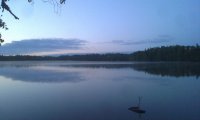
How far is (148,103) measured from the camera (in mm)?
17781

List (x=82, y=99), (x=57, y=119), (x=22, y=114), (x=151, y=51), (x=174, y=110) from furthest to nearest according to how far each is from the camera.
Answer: (x=151, y=51) < (x=82, y=99) < (x=174, y=110) < (x=22, y=114) < (x=57, y=119)

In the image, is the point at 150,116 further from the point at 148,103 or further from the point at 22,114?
the point at 22,114

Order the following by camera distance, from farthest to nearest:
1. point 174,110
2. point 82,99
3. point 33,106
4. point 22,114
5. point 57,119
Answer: point 82,99 → point 33,106 → point 174,110 → point 22,114 → point 57,119

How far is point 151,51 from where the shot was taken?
12294 cm

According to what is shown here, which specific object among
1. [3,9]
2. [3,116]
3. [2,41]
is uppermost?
[3,9]

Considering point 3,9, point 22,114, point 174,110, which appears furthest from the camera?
point 174,110

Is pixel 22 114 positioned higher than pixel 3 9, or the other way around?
pixel 3 9

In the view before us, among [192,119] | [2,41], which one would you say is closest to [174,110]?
[192,119]

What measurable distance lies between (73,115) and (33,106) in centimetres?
354

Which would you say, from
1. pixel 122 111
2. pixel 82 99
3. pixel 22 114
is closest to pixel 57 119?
pixel 22 114

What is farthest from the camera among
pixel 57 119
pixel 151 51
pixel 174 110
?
pixel 151 51

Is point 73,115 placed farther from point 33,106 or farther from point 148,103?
point 148,103

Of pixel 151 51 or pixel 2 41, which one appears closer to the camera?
pixel 2 41

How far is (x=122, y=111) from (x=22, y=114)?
207 inches
